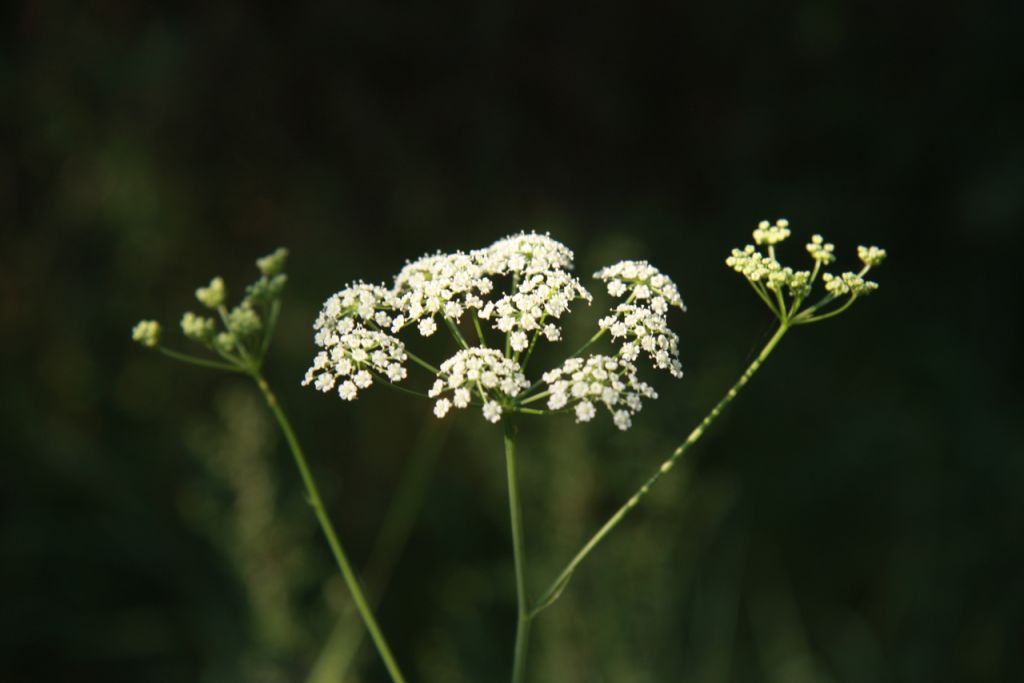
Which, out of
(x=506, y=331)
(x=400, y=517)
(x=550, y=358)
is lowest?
(x=506, y=331)

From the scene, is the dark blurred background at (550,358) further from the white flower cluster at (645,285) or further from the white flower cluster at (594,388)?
the white flower cluster at (594,388)

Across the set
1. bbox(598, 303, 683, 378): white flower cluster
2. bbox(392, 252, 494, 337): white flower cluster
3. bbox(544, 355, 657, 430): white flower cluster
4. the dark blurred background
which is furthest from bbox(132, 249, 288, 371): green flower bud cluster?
the dark blurred background

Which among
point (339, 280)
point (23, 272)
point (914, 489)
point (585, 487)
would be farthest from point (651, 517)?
point (23, 272)

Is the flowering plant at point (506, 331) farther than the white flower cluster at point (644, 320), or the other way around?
the white flower cluster at point (644, 320)

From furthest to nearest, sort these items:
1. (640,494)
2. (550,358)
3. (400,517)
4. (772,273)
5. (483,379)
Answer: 1. (550,358)
2. (400,517)
3. (772,273)
4. (483,379)
5. (640,494)

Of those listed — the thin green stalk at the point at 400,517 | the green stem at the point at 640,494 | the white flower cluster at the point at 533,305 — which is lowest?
the green stem at the point at 640,494

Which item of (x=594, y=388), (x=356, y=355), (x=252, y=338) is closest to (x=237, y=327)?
(x=252, y=338)

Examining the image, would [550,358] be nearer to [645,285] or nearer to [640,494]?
[645,285]

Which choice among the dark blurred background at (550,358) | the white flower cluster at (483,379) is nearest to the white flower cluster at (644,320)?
the white flower cluster at (483,379)
